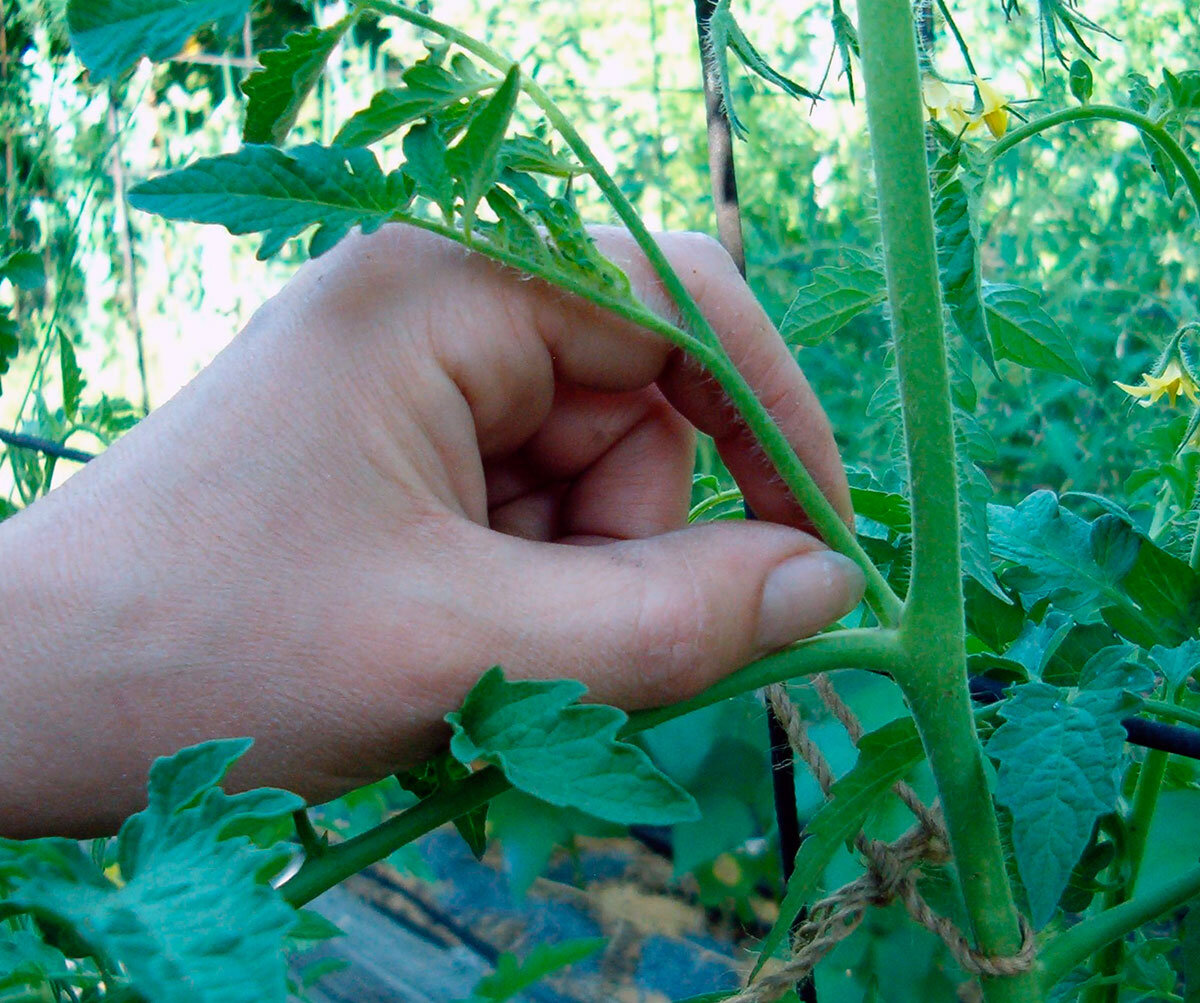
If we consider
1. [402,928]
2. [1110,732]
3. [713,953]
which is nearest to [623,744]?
[1110,732]

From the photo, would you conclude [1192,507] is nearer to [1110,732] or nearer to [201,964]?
[1110,732]

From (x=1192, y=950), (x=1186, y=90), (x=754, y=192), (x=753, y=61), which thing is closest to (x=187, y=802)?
(x=753, y=61)

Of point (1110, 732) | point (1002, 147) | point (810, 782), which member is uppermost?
point (1002, 147)

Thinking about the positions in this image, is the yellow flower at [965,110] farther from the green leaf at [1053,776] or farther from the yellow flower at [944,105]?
the green leaf at [1053,776]

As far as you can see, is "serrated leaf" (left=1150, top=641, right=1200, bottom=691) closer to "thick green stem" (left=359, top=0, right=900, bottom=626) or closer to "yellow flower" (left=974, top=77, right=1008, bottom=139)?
"thick green stem" (left=359, top=0, right=900, bottom=626)

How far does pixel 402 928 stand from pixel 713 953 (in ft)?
1.72

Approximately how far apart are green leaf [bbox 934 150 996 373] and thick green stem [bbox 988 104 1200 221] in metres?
0.02

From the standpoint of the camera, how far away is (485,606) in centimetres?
62

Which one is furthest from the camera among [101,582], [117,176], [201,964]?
[117,176]

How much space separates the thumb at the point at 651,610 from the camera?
2.06 ft

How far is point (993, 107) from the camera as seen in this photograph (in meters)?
0.73

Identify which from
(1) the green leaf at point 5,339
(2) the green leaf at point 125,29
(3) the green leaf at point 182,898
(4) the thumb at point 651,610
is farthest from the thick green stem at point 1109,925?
(1) the green leaf at point 5,339

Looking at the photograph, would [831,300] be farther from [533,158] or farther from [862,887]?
[862,887]

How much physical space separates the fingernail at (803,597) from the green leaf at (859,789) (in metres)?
0.08
